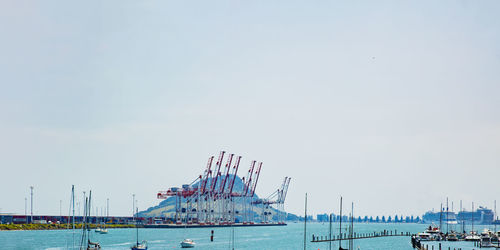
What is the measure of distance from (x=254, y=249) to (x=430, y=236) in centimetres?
4729

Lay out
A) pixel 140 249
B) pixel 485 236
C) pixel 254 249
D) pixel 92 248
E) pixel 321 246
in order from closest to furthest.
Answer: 1. pixel 92 248
2. pixel 140 249
3. pixel 485 236
4. pixel 254 249
5. pixel 321 246

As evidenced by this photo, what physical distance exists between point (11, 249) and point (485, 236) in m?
101

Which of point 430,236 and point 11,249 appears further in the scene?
point 430,236

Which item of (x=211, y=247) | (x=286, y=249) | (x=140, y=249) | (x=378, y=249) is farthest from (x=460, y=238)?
(x=140, y=249)

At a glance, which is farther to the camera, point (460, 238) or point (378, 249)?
point (460, 238)

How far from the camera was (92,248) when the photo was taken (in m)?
100

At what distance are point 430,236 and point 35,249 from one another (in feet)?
310

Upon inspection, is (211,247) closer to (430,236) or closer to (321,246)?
(321,246)

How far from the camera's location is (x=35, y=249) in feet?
405

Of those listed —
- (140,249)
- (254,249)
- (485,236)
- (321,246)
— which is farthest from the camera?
(321,246)

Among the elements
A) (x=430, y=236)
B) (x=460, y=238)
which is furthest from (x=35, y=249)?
(x=460, y=238)

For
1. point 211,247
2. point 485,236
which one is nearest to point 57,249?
point 211,247

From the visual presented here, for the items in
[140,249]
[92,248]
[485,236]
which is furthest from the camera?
[485,236]

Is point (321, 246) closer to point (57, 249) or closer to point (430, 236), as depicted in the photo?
point (430, 236)
